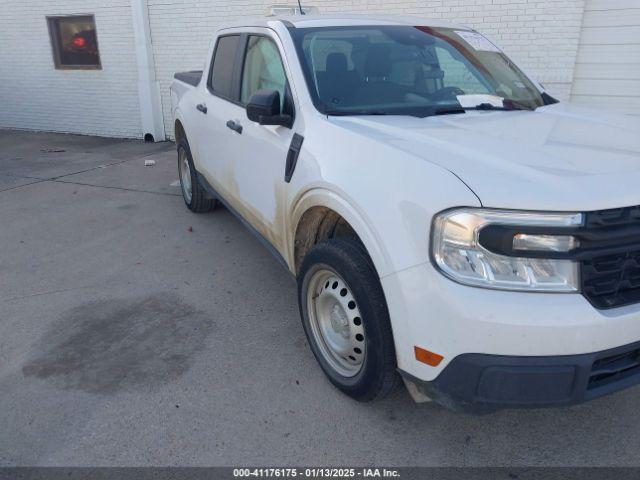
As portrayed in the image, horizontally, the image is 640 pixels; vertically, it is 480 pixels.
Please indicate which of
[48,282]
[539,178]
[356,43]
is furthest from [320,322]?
[48,282]

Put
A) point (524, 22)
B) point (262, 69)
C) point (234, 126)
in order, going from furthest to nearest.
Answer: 1. point (524, 22)
2. point (234, 126)
3. point (262, 69)

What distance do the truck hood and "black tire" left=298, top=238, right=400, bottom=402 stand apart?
0.49 meters

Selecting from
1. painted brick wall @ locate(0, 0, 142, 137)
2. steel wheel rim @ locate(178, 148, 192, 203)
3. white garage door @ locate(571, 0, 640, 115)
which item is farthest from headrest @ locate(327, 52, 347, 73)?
painted brick wall @ locate(0, 0, 142, 137)

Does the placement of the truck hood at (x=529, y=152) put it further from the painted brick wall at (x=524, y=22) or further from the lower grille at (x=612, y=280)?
the painted brick wall at (x=524, y=22)

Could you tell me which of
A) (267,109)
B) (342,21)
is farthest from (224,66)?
(267,109)

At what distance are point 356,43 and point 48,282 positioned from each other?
9.95ft

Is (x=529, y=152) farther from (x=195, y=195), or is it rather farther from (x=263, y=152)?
(x=195, y=195)

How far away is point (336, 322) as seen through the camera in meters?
2.92

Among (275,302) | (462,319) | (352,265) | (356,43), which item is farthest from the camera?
(275,302)

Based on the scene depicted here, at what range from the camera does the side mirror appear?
125 inches

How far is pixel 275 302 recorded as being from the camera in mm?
4047

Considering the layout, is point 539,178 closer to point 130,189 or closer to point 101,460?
point 101,460

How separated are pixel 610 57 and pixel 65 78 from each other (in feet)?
33.4

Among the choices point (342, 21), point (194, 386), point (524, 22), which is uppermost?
point (342, 21)
